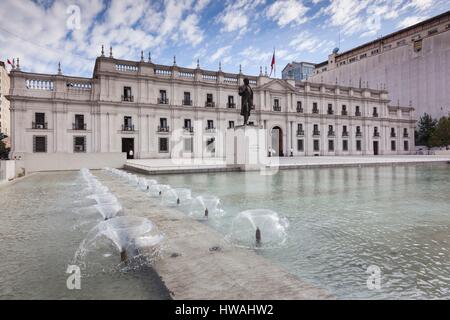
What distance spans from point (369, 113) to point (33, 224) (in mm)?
50997

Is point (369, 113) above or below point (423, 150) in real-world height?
above

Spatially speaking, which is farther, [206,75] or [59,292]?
[206,75]

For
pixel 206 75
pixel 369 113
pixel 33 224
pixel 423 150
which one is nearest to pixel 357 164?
pixel 33 224

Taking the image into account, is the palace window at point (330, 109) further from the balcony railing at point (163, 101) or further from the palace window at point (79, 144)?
the palace window at point (79, 144)

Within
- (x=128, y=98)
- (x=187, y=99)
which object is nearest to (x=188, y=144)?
(x=187, y=99)

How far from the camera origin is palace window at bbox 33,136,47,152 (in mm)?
27984

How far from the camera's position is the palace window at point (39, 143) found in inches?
1102

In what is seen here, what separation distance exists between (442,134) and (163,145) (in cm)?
4011

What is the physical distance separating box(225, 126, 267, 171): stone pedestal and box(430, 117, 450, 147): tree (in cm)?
3853

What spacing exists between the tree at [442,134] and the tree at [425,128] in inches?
91.7

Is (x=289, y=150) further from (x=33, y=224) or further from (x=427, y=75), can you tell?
(x=33, y=224)

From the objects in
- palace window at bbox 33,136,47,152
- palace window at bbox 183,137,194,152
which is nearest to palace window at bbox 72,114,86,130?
palace window at bbox 33,136,47,152

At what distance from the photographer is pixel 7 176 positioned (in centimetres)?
1215

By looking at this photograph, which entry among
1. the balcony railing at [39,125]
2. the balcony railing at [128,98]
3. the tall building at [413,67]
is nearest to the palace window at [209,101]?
the balcony railing at [128,98]
